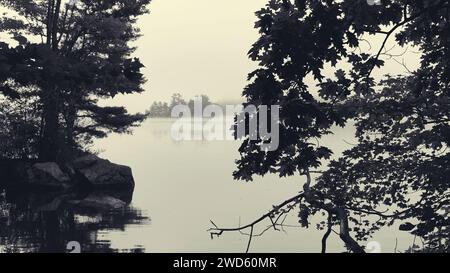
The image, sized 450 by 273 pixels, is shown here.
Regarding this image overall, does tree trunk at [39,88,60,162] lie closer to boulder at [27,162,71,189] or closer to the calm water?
boulder at [27,162,71,189]

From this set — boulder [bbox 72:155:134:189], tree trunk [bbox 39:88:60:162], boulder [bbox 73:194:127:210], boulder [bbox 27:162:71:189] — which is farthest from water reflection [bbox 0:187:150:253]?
tree trunk [bbox 39:88:60:162]

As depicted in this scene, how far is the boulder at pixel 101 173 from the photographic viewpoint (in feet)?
96.5

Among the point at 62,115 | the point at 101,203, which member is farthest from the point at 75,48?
the point at 101,203

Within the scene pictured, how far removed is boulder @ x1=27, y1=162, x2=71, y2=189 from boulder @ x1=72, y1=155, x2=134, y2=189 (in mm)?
1171

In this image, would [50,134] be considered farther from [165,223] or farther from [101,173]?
[165,223]

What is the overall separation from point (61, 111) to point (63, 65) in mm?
23407

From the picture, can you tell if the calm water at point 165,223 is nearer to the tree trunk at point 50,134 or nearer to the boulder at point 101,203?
the boulder at point 101,203

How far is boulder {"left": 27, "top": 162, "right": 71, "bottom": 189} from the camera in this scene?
92.8 feet

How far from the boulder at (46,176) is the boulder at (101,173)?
117 cm

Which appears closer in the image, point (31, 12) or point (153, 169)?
point (31, 12)

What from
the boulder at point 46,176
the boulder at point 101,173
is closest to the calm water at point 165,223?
the boulder at point 101,173

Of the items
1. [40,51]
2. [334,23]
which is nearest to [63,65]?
[40,51]
